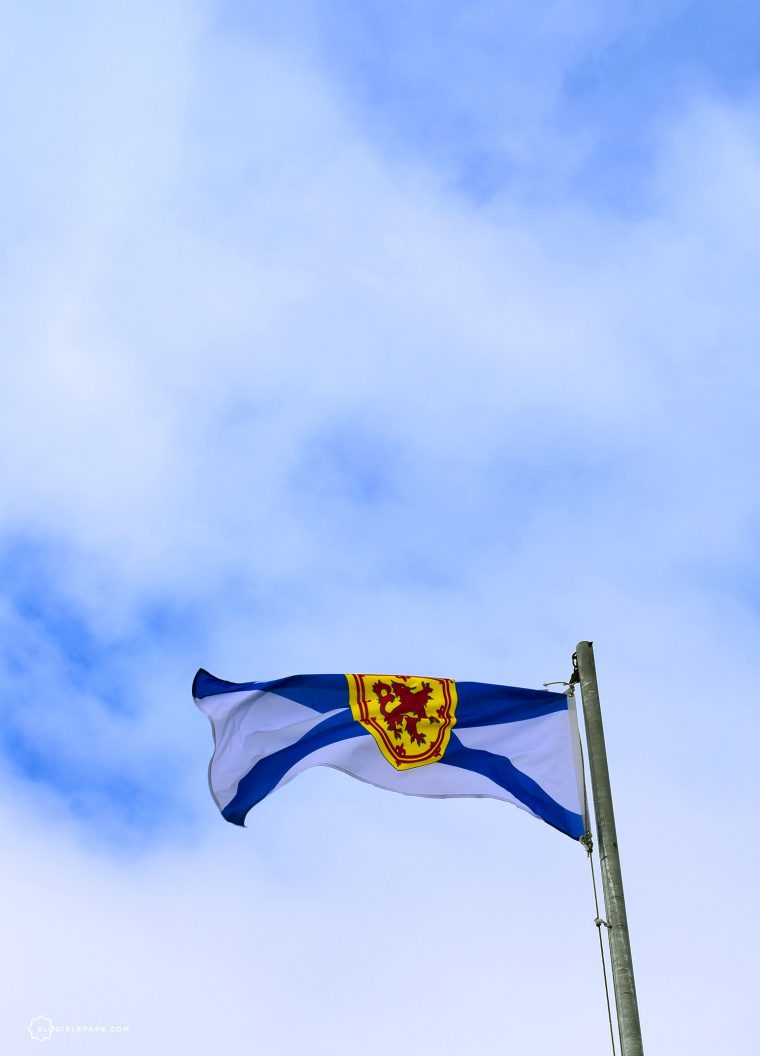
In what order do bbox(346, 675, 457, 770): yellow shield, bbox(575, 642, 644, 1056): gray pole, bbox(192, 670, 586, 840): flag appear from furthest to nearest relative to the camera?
bbox(346, 675, 457, 770): yellow shield, bbox(192, 670, 586, 840): flag, bbox(575, 642, 644, 1056): gray pole

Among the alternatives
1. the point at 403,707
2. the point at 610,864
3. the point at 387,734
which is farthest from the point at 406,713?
the point at 610,864

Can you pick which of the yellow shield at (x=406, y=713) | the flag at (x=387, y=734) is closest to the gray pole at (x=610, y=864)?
the flag at (x=387, y=734)

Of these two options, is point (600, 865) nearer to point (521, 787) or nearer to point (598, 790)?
point (598, 790)

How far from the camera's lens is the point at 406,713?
1934 cm

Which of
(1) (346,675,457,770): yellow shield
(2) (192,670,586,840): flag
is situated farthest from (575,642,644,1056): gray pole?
(1) (346,675,457,770): yellow shield

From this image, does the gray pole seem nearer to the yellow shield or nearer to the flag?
the flag

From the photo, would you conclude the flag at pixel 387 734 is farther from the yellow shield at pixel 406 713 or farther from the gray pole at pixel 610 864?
the gray pole at pixel 610 864

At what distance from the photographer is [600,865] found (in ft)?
53.0

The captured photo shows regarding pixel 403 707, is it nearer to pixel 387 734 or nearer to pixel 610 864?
pixel 387 734

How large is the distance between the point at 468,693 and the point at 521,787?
5.38 ft

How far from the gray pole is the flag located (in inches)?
56.5

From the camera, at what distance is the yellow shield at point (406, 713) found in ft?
63.1

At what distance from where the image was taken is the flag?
18875 mm

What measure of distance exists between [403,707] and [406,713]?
0.34 feet
